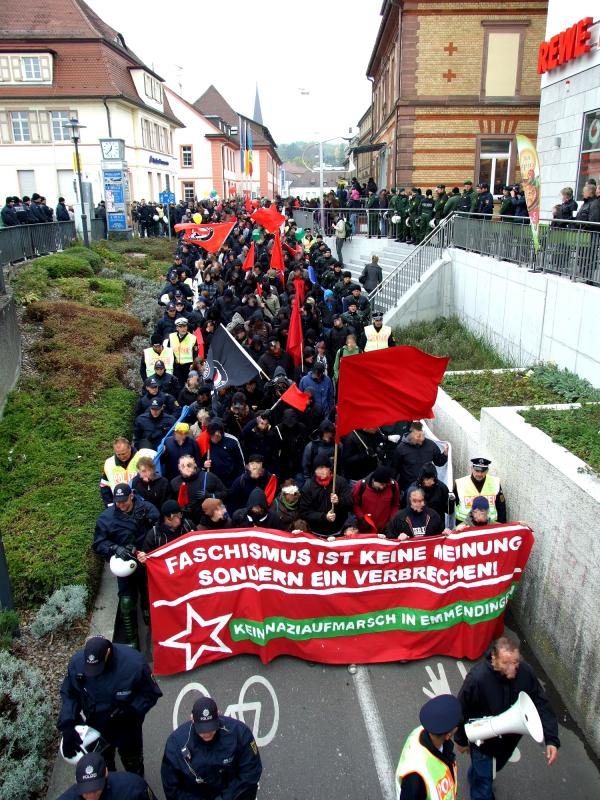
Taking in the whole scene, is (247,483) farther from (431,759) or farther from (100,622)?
(431,759)

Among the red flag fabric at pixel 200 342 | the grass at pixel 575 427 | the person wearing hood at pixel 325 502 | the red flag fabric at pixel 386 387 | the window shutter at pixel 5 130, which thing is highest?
the window shutter at pixel 5 130

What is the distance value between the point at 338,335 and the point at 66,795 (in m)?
9.40

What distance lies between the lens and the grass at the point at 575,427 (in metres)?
6.30

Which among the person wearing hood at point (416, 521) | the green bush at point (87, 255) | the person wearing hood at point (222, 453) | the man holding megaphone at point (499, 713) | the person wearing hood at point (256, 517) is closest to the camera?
the man holding megaphone at point (499, 713)

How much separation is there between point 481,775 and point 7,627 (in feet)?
13.9

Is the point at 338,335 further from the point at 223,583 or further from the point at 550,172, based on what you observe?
the point at 550,172

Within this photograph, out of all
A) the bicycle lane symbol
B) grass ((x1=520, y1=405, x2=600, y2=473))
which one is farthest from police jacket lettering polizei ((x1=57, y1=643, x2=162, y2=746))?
grass ((x1=520, y1=405, x2=600, y2=473))

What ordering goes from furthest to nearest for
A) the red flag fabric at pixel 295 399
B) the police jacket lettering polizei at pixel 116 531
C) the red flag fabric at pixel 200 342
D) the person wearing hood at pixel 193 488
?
the red flag fabric at pixel 200 342 → the red flag fabric at pixel 295 399 → the person wearing hood at pixel 193 488 → the police jacket lettering polizei at pixel 116 531

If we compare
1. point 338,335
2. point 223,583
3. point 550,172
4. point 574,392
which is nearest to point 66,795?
point 223,583

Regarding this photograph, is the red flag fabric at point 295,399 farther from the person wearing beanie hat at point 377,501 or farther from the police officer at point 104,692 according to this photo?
the police officer at point 104,692

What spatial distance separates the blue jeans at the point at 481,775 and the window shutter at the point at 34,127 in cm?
4580

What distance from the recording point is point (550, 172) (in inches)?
673

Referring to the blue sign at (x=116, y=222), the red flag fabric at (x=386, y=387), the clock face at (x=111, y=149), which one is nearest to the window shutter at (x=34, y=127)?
the clock face at (x=111, y=149)

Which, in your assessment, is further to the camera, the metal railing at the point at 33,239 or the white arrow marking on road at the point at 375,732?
the metal railing at the point at 33,239
